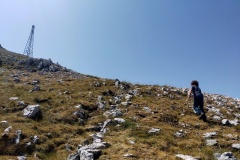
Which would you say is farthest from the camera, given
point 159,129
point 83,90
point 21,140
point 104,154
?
point 83,90

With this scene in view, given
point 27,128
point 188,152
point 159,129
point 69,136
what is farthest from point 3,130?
point 188,152

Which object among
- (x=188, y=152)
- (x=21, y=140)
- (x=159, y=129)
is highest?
(x=159, y=129)

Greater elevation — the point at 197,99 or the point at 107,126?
the point at 197,99

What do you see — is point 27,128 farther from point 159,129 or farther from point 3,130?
point 159,129

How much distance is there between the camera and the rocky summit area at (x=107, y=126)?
12965 millimetres

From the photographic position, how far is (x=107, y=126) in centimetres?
1648

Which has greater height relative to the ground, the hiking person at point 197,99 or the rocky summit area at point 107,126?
the hiking person at point 197,99

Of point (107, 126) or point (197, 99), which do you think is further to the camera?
point (197, 99)

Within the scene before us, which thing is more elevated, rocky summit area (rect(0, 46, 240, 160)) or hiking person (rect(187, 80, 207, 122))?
hiking person (rect(187, 80, 207, 122))

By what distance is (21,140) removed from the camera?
13.9 metres

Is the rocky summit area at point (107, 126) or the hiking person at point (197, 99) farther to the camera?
the hiking person at point (197, 99)

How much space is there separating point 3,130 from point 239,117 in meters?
16.6

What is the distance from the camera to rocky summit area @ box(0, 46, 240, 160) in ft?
42.5

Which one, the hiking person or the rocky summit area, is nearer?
the rocky summit area
